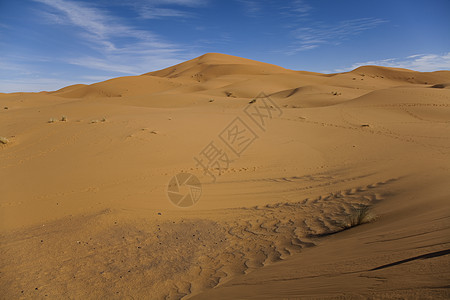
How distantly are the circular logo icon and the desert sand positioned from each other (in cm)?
15

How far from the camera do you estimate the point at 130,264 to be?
13.4 feet

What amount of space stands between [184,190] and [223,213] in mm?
1413

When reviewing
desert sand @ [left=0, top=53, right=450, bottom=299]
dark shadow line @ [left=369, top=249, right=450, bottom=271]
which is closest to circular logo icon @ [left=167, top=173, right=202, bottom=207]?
desert sand @ [left=0, top=53, right=450, bottom=299]

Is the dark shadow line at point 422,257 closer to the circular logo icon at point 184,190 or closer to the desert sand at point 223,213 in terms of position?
the desert sand at point 223,213

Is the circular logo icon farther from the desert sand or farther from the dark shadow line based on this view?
the dark shadow line

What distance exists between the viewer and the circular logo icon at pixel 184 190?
250 inches

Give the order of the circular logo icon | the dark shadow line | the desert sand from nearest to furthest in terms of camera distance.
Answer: the dark shadow line < the desert sand < the circular logo icon

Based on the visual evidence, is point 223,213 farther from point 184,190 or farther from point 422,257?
point 422,257

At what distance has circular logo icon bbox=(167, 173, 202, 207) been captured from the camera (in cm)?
636

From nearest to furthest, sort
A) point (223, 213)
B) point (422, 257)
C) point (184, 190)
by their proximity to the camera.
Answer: point (422, 257)
point (223, 213)
point (184, 190)

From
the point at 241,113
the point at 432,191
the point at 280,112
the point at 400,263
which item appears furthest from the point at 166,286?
the point at 280,112

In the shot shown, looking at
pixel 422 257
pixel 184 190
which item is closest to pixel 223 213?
pixel 184 190

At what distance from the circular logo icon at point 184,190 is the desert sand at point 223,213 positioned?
5.9 inches

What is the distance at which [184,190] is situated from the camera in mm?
6855
